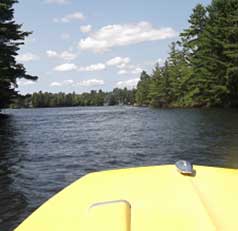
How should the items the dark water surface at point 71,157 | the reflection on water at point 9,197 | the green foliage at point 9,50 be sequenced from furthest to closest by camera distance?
the green foliage at point 9,50 < the dark water surface at point 71,157 < the reflection on water at point 9,197

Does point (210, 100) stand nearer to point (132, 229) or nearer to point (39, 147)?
point (39, 147)

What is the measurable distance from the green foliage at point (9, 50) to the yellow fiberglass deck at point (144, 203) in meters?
36.2

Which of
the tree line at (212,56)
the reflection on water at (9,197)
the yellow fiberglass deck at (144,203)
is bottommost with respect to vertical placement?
the reflection on water at (9,197)

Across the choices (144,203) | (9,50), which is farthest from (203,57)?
(144,203)

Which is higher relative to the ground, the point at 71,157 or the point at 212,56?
the point at 212,56

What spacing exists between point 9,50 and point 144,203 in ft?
129

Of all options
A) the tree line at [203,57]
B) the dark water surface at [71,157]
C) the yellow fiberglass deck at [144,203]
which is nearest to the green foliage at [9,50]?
the tree line at [203,57]

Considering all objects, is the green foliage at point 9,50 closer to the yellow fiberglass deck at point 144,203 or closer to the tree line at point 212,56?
the tree line at point 212,56

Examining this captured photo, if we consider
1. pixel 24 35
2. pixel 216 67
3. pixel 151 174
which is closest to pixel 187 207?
pixel 151 174

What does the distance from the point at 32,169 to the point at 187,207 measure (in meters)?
8.96

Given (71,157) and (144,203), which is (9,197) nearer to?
(71,157)

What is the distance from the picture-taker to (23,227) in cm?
268

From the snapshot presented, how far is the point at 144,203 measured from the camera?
8.98 feet

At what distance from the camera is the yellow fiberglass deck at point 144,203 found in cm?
245
